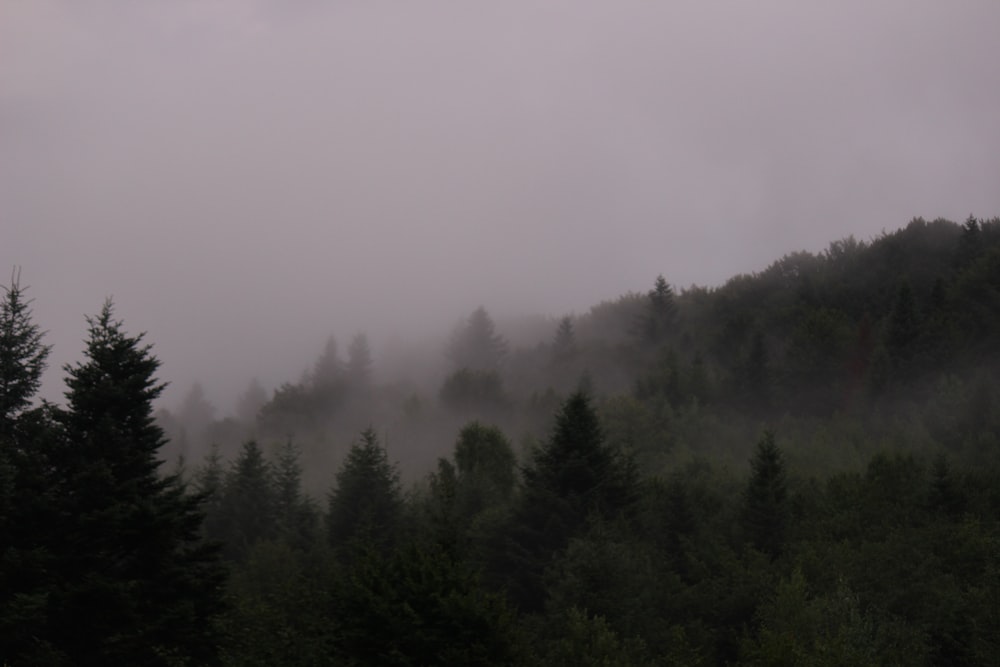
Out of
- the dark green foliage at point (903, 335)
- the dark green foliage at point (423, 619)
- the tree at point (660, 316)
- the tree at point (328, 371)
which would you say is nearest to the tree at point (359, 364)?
the tree at point (328, 371)

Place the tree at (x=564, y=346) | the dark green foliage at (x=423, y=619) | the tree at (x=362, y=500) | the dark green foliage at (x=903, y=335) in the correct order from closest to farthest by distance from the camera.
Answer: the dark green foliage at (x=423, y=619) < the tree at (x=362, y=500) < the dark green foliage at (x=903, y=335) < the tree at (x=564, y=346)

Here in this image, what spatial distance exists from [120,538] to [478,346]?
78.2m

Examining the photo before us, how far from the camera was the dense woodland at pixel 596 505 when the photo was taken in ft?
63.2

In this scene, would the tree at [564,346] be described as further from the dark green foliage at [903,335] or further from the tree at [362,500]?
the tree at [362,500]

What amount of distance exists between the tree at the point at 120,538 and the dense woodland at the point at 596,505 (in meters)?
0.06

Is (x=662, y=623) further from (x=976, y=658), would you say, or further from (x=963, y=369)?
(x=963, y=369)

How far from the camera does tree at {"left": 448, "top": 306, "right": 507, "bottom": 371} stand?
96500 millimetres

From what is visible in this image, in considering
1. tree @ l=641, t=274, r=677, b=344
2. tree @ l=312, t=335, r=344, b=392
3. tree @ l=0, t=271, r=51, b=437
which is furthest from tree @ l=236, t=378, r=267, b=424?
tree @ l=0, t=271, r=51, b=437

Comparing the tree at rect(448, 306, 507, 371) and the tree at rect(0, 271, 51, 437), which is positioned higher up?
the tree at rect(448, 306, 507, 371)

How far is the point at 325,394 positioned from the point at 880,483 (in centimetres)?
6740

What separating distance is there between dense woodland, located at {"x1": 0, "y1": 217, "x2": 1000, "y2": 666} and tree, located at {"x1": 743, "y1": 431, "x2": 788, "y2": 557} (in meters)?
0.11

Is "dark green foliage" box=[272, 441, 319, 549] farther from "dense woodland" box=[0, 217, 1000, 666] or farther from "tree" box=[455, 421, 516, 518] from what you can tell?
"tree" box=[455, 421, 516, 518]

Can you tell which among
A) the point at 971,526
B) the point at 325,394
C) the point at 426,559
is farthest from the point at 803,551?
the point at 325,394

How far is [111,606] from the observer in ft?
64.3
